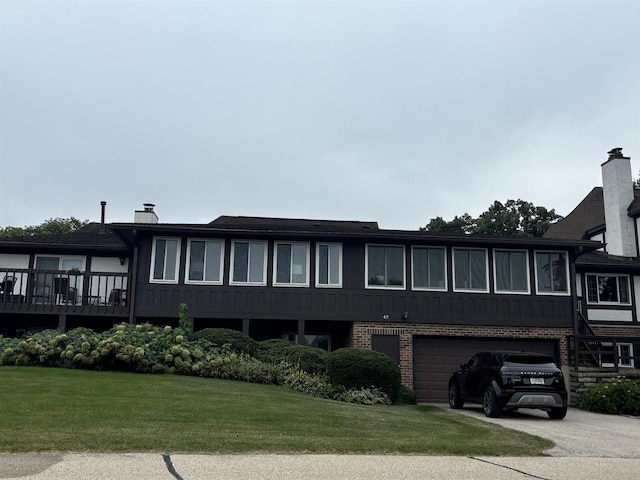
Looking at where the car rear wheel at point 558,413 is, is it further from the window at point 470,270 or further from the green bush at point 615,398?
the window at point 470,270

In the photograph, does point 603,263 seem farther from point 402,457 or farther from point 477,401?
point 402,457

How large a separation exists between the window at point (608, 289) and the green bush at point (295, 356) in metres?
12.4

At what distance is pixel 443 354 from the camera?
839 inches

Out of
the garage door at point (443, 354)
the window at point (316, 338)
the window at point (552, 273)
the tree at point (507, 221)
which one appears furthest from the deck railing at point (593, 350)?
the tree at point (507, 221)

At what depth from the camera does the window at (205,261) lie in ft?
70.0

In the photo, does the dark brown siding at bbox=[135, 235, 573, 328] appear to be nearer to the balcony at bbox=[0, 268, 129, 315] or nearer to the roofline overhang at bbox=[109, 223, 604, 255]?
the roofline overhang at bbox=[109, 223, 604, 255]

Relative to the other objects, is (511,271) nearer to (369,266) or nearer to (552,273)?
(552,273)

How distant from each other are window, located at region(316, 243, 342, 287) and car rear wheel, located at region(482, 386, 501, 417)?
7569 millimetres

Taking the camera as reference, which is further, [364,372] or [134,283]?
[134,283]

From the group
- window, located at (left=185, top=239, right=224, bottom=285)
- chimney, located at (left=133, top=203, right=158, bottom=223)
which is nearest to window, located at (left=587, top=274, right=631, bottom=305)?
window, located at (left=185, top=239, right=224, bottom=285)

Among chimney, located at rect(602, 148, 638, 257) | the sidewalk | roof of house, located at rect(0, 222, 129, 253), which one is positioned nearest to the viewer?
the sidewalk

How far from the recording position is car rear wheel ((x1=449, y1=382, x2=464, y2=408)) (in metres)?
17.1

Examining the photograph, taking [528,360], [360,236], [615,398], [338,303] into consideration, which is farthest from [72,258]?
[615,398]

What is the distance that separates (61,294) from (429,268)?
12.4 m
